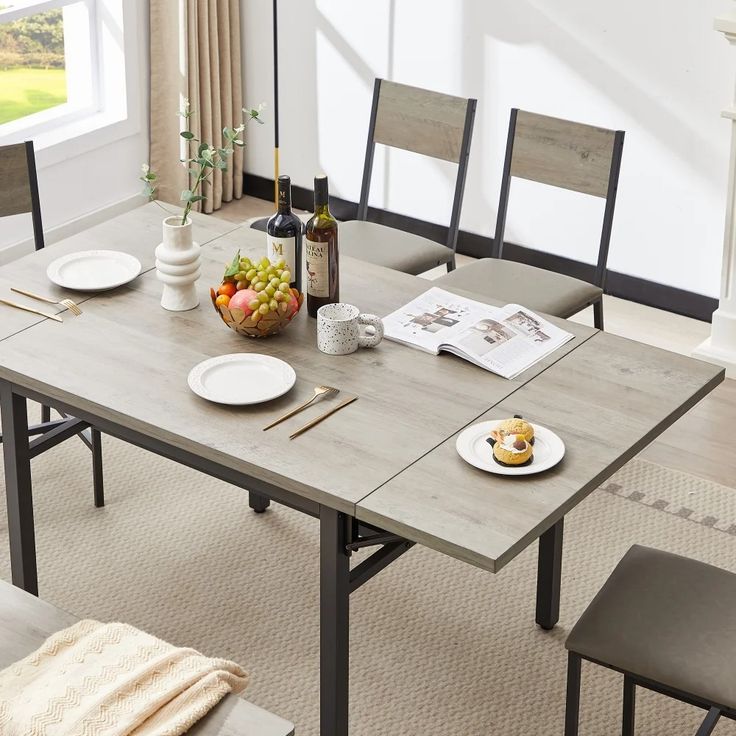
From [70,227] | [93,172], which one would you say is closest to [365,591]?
[70,227]

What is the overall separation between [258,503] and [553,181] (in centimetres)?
122

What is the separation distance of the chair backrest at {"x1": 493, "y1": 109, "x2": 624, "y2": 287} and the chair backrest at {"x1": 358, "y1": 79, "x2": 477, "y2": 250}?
0.54 ft

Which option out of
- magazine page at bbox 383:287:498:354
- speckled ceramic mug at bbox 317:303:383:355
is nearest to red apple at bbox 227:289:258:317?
speckled ceramic mug at bbox 317:303:383:355

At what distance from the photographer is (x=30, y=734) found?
1.85 m

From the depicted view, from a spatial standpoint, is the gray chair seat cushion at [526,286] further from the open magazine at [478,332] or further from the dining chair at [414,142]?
the open magazine at [478,332]

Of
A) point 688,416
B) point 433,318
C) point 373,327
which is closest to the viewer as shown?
point 373,327

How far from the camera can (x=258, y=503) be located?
3.37 metres

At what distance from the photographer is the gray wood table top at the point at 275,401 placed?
88.0 inches

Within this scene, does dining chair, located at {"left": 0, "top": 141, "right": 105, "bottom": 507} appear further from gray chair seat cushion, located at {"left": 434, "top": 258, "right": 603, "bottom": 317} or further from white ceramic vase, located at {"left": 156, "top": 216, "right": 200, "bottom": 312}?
gray chair seat cushion, located at {"left": 434, "top": 258, "right": 603, "bottom": 317}

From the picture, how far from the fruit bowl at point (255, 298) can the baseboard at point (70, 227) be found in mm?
2246

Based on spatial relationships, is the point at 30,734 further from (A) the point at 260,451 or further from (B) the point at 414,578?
(B) the point at 414,578

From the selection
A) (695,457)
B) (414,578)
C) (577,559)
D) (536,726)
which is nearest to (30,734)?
(536,726)

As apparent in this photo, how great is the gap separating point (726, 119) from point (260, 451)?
248 cm

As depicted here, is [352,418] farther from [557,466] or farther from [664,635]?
[664,635]
